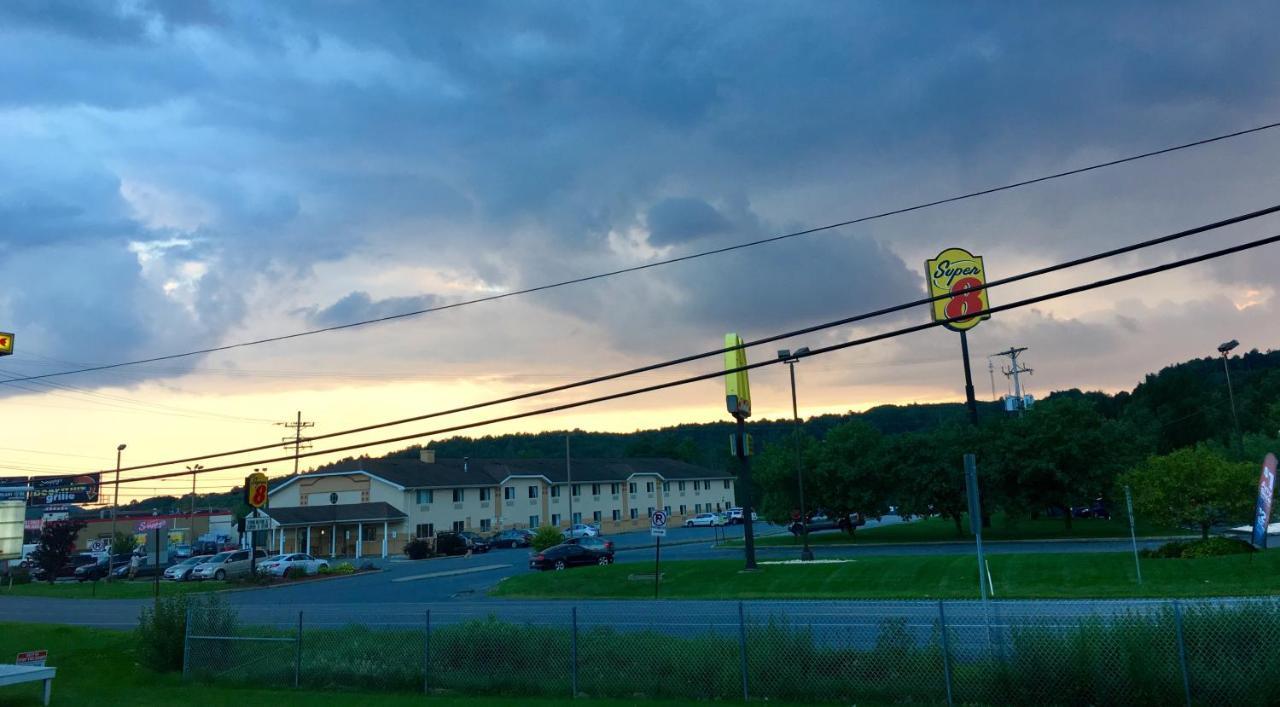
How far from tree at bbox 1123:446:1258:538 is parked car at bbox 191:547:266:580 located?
137 feet

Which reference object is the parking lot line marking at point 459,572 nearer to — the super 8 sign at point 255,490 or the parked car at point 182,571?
the parked car at point 182,571

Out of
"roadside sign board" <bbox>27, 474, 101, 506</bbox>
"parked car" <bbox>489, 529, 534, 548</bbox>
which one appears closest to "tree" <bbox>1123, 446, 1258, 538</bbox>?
"parked car" <bbox>489, 529, 534, 548</bbox>

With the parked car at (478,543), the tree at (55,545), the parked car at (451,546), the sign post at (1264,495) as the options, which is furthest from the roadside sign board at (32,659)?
the parked car at (478,543)

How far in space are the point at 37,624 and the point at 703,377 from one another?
25.3 m

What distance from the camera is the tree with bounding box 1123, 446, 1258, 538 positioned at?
29.5 metres

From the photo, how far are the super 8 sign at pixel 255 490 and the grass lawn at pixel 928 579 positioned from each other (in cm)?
1007

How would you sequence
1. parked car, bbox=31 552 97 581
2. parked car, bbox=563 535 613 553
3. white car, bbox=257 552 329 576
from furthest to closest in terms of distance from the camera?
parked car, bbox=31 552 97 581
white car, bbox=257 552 329 576
parked car, bbox=563 535 613 553

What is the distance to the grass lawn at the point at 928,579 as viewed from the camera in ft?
81.0

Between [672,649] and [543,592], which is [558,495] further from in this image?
[672,649]

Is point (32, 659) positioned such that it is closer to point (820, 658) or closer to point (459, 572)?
point (820, 658)

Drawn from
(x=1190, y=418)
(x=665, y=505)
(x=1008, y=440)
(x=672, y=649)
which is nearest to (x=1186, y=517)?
(x=1008, y=440)

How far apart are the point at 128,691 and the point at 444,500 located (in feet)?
191

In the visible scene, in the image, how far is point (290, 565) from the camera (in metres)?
46.8

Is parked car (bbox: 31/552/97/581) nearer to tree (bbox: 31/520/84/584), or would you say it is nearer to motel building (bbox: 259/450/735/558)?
tree (bbox: 31/520/84/584)
